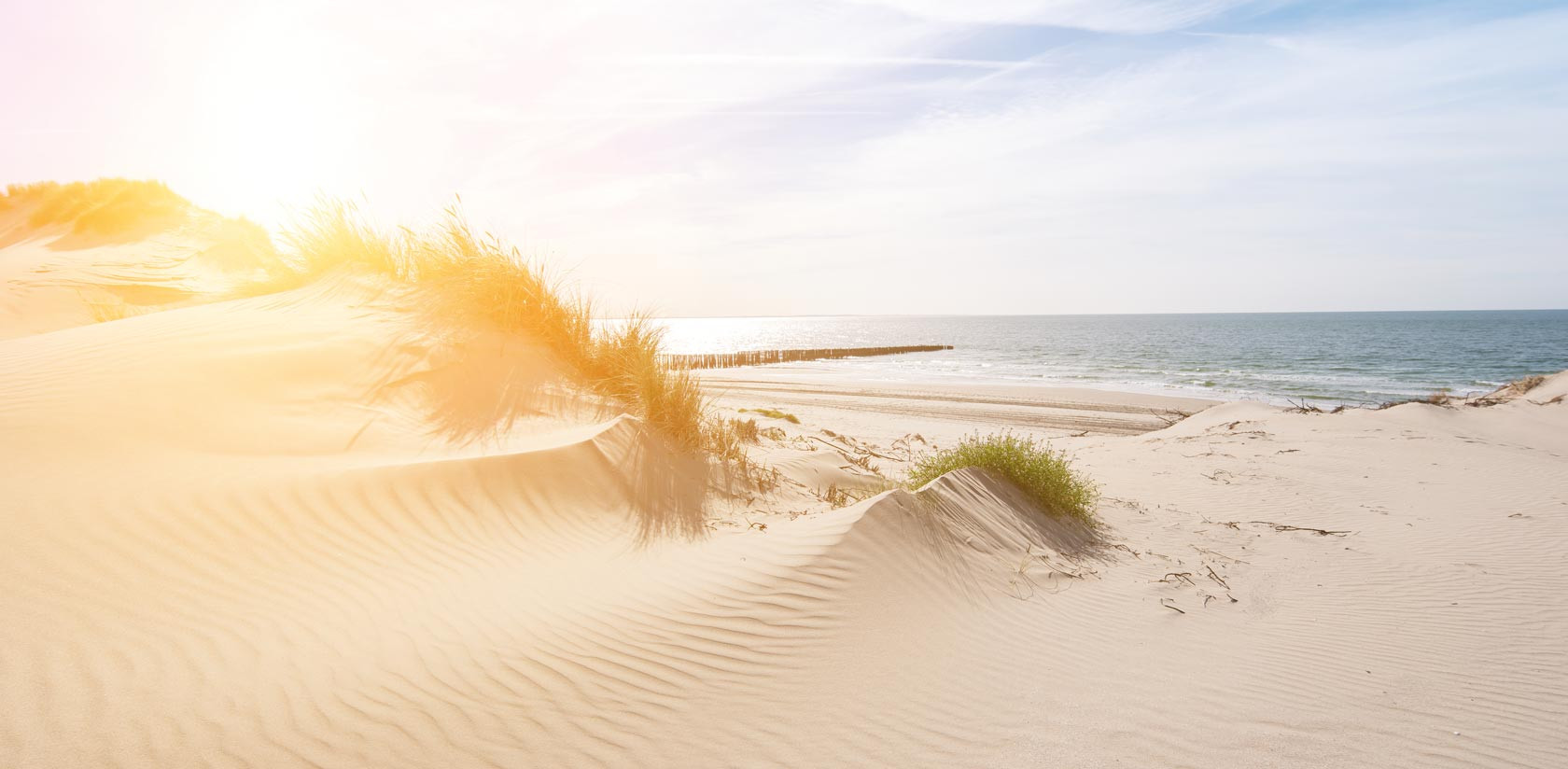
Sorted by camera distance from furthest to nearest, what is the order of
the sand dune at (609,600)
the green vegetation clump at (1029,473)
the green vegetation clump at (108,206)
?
the green vegetation clump at (108,206) < the green vegetation clump at (1029,473) < the sand dune at (609,600)

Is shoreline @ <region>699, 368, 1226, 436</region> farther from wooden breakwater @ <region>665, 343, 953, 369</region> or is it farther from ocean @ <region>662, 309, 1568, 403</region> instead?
wooden breakwater @ <region>665, 343, 953, 369</region>

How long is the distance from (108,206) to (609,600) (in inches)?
1033

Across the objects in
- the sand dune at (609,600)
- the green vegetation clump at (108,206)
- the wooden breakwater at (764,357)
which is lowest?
the sand dune at (609,600)

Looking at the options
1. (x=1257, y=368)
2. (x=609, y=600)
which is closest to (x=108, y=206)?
(x=609, y=600)

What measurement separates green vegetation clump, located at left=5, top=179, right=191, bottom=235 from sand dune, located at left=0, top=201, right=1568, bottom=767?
1936 centimetres

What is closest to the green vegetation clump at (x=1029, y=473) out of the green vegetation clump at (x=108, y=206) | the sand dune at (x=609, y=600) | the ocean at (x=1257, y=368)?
the sand dune at (x=609, y=600)

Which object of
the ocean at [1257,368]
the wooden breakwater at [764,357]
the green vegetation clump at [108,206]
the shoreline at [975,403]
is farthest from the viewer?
the wooden breakwater at [764,357]

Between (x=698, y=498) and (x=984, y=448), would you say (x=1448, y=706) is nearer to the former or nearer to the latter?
(x=984, y=448)

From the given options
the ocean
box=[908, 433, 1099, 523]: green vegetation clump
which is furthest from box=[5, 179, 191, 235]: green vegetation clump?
box=[908, 433, 1099, 523]: green vegetation clump

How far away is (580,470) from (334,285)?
5222mm

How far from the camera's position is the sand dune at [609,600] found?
291cm

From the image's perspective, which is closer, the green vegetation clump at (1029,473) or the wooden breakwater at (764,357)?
the green vegetation clump at (1029,473)

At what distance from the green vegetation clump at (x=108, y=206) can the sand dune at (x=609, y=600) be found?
1936cm

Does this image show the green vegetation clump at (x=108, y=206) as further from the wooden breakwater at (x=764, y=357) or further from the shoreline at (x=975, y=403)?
the wooden breakwater at (x=764, y=357)
